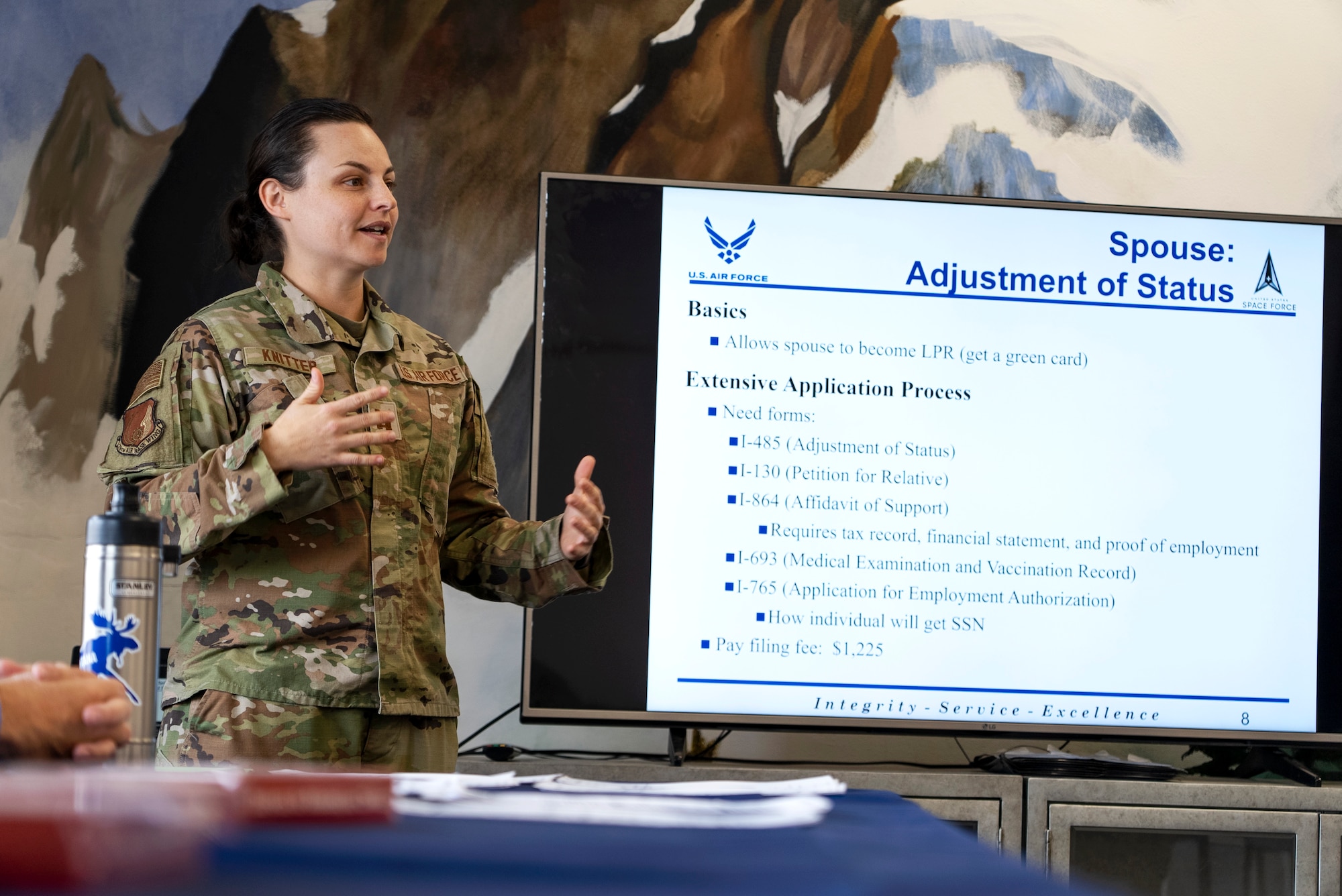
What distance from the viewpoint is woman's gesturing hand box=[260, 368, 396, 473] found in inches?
62.9

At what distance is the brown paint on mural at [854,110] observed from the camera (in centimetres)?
305

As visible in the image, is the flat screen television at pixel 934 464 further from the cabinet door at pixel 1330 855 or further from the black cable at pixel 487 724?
the black cable at pixel 487 724

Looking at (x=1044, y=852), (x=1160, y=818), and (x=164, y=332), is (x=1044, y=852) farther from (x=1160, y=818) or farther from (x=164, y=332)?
(x=164, y=332)

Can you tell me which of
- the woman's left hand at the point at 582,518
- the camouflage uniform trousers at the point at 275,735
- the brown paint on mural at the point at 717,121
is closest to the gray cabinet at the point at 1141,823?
the camouflage uniform trousers at the point at 275,735

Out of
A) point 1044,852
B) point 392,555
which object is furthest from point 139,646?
point 1044,852

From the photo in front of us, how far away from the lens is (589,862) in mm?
583

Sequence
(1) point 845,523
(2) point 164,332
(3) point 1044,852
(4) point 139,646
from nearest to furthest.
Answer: (4) point 139,646, (3) point 1044,852, (1) point 845,523, (2) point 164,332

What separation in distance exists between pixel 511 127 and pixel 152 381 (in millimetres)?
1409

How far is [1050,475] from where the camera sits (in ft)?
8.95

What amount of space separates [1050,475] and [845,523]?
1.61 feet

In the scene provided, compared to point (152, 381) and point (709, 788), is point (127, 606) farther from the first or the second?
point (152, 381)

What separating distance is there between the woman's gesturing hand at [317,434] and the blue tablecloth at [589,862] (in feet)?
3.16

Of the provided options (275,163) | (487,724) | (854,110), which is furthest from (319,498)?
(854,110)

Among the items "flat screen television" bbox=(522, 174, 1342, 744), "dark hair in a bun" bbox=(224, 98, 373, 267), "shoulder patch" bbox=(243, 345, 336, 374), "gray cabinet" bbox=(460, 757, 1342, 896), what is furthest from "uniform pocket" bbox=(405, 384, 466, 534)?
"gray cabinet" bbox=(460, 757, 1342, 896)
